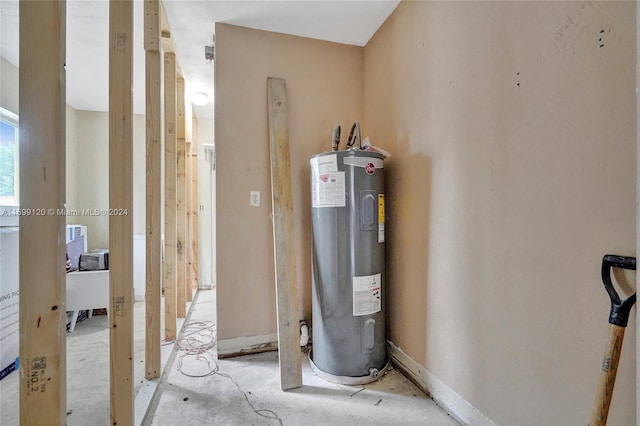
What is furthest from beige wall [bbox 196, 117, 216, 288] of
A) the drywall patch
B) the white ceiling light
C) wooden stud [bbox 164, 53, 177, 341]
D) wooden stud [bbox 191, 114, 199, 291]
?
the drywall patch

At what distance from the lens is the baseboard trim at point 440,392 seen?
4.56 ft

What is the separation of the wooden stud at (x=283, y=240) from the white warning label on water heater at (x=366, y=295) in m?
0.41

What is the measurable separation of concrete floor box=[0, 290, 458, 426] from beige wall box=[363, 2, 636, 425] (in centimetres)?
32

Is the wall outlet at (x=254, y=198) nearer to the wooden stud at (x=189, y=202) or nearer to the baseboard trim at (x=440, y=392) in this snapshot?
the wooden stud at (x=189, y=202)

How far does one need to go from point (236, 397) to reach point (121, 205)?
48.9 inches

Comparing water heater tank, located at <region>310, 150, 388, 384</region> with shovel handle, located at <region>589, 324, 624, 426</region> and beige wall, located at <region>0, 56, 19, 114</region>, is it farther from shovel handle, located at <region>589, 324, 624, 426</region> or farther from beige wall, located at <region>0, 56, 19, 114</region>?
beige wall, located at <region>0, 56, 19, 114</region>

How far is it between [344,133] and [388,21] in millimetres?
831

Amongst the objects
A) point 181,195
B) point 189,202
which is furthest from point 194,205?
point 181,195

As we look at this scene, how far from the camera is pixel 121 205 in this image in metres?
1.19

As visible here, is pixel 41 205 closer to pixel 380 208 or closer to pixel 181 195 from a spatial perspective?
pixel 380 208

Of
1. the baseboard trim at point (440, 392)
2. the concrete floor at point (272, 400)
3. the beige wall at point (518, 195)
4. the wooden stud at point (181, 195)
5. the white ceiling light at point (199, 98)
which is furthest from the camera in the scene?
the white ceiling light at point (199, 98)

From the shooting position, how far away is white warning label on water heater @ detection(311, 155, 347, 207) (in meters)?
1.80

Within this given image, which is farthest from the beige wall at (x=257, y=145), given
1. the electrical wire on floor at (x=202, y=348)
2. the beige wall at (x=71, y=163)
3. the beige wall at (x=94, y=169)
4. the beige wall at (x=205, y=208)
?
the beige wall at (x=71, y=163)

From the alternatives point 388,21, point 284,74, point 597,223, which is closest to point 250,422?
point 597,223
